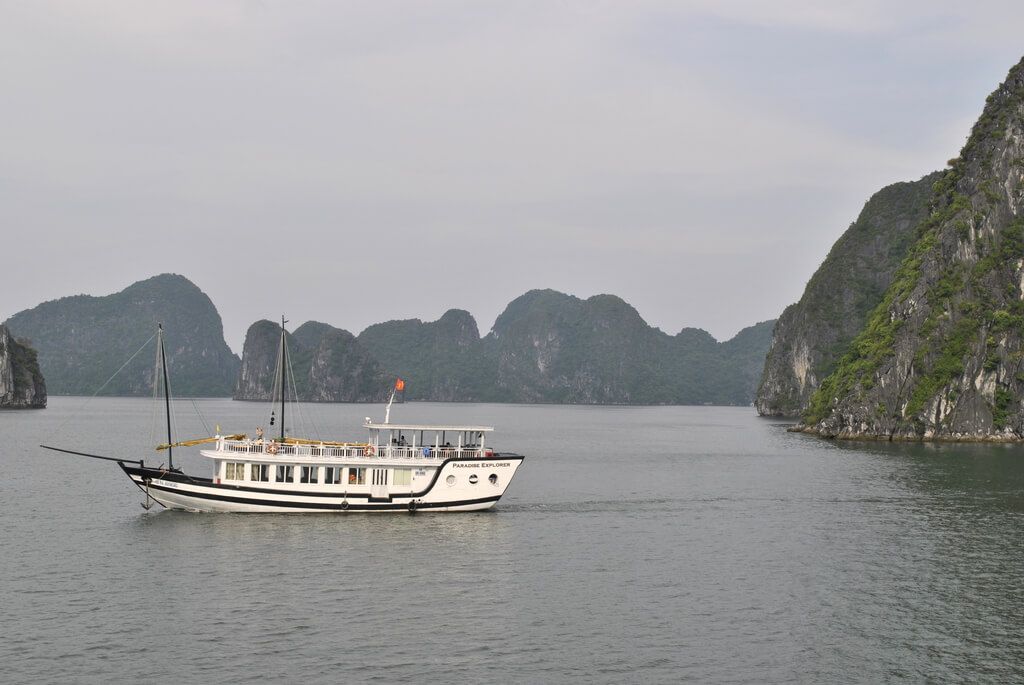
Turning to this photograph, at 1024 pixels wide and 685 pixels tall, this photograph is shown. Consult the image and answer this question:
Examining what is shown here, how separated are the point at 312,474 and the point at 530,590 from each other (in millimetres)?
22262

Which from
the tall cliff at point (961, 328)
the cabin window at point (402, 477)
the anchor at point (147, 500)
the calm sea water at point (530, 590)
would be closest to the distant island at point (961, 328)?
the tall cliff at point (961, 328)

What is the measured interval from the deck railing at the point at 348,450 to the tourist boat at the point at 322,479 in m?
0.06

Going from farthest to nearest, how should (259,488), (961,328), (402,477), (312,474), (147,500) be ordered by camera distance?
(961,328) < (147,500) < (402,477) < (312,474) < (259,488)

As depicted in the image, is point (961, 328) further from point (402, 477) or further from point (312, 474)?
point (312, 474)

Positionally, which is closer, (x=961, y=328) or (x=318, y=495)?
(x=318, y=495)

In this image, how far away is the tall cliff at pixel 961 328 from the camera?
131750mm

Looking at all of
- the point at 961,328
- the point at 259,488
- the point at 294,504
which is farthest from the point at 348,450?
the point at 961,328

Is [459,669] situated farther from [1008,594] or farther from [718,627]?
[1008,594]

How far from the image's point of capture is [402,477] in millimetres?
59188

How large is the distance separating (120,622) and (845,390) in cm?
13840

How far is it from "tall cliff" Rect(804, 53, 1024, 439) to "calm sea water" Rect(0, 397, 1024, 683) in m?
64.5

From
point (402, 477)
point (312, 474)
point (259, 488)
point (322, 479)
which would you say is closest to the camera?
point (259, 488)

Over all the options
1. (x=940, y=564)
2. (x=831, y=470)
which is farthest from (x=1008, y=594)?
(x=831, y=470)

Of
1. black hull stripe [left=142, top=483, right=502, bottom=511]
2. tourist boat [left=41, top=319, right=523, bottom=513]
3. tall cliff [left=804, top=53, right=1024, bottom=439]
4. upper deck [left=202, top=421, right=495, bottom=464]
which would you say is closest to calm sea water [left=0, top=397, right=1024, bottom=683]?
black hull stripe [left=142, top=483, right=502, bottom=511]
